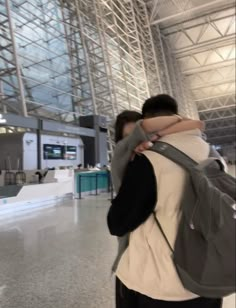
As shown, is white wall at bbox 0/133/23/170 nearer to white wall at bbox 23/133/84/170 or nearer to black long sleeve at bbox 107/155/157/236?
white wall at bbox 23/133/84/170

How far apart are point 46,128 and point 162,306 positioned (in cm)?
1395

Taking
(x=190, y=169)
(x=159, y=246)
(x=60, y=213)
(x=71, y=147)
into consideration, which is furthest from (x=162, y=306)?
(x=71, y=147)

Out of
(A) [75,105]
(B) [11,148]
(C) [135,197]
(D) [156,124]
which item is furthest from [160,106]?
(A) [75,105]

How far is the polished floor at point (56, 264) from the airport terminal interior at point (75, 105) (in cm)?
2

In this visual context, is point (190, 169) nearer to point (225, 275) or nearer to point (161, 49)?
point (225, 275)

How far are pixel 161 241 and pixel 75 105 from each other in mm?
19132

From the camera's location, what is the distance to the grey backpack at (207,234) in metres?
1.08

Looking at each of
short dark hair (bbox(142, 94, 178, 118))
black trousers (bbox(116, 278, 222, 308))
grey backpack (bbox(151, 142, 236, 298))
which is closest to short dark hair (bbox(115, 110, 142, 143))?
short dark hair (bbox(142, 94, 178, 118))

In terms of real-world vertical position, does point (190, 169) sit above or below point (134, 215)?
above

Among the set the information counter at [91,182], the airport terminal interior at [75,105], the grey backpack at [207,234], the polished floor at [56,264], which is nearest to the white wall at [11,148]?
the airport terminal interior at [75,105]

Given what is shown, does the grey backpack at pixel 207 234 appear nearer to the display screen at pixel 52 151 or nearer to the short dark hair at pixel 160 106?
the short dark hair at pixel 160 106

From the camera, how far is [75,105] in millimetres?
19984

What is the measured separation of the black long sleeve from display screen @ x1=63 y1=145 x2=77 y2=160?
52.4 feet

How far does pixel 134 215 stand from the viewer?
1.25 meters
